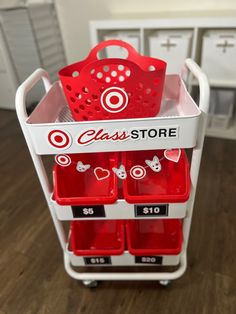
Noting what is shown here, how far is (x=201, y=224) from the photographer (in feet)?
3.88

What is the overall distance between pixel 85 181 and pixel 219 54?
43.5 inches

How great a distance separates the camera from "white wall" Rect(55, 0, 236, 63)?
160cm

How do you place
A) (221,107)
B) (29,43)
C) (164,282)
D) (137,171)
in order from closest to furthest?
(137,171) → (164,282) → (221,107) → (29,43)

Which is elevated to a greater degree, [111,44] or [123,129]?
[111,44]

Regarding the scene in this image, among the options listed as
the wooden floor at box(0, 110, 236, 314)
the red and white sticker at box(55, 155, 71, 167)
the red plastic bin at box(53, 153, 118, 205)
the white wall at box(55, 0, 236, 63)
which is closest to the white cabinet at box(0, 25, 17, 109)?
the white wall at box(55, 0, 236, 63)

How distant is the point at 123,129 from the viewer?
1.88 feet

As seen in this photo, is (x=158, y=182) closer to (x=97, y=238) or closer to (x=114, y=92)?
(x=97, y=238)

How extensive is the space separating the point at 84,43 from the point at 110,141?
5.59ft

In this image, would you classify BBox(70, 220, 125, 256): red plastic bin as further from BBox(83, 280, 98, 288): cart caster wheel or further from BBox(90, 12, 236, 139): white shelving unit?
BBox(90, 12, 236, 139): white shelving unit

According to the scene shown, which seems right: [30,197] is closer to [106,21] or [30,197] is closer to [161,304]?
[161,304]

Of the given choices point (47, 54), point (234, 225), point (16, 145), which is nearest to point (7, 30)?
point (47, 54)

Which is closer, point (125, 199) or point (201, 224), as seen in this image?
point (125, 199)

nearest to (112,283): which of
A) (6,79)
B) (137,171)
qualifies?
(137,171)

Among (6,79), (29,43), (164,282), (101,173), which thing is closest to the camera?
(101,173)
